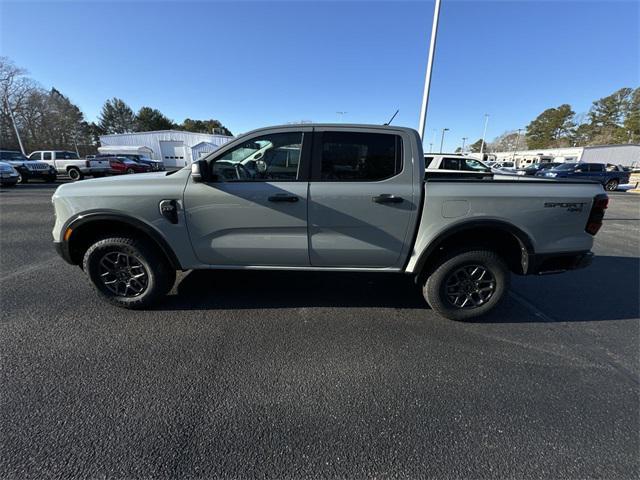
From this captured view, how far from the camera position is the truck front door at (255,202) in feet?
9.27

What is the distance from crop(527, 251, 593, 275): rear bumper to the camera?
2898mm

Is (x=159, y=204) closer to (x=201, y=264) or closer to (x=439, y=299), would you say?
(x=201, y=264)

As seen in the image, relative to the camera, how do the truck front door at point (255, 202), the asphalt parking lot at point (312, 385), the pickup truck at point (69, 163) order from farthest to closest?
the pickup truck at point (69, 163)
the truck front door at point (255, 202)
the asphalt parking lot at point (312, 385)

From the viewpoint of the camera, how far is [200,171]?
271cm

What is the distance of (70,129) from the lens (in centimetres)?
5662

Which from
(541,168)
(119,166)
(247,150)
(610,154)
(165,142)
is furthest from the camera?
(165,142)

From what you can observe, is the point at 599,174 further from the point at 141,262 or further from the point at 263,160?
the point at 141,262

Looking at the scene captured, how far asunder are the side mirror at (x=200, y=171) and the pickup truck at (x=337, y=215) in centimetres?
1

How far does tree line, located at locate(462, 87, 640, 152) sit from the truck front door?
7951 cm

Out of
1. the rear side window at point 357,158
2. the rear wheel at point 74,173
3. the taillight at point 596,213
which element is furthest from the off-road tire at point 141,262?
the rear wheel at point 74,173

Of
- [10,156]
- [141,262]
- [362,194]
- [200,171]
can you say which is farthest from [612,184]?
[10,156]

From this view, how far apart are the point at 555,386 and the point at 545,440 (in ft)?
2.03

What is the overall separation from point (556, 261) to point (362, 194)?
6.83 feet

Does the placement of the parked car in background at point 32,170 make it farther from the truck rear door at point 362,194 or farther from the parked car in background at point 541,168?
the parked car in background at point 541,168
